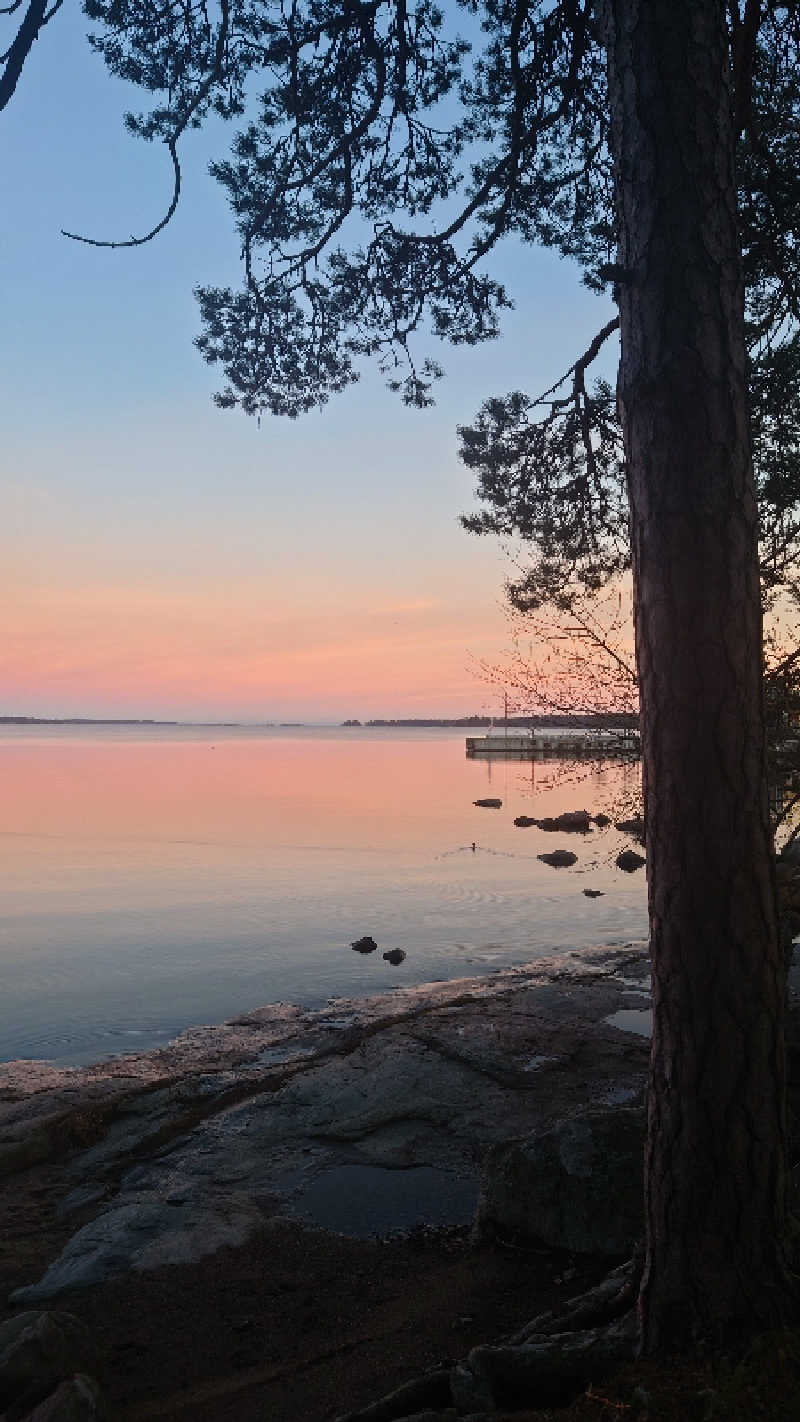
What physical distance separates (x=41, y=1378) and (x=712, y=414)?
15.0ft

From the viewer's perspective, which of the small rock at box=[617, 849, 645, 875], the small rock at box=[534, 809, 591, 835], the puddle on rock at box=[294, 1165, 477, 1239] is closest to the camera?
the puddle on rock at box=[294, 1165, 477, 1239]

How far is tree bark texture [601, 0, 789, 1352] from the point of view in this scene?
3043 millimetres

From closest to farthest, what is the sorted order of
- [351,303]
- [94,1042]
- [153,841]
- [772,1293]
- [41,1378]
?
1. [772,1293]
2. [41,1378]
3. [351,303]
4. [94,1042]
5. [153,841]

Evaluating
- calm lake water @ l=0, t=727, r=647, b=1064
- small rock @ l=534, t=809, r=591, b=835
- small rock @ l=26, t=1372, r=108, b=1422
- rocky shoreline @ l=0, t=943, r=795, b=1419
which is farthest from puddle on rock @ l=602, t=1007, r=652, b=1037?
small rock @ l=534, t=809, r=591, b=835

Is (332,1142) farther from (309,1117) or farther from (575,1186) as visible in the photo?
(575,1186)

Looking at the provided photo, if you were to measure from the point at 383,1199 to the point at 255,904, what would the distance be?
50.1 ft

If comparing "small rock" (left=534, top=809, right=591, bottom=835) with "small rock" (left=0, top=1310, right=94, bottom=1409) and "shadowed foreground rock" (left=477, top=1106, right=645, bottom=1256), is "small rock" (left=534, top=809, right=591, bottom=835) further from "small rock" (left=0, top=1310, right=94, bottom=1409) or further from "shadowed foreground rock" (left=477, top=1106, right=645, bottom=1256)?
"small rock" (left=0, top=1310, right=94, bottom=1409)

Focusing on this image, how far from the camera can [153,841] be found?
31.2 meters

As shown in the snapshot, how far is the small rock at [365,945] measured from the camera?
16.4m

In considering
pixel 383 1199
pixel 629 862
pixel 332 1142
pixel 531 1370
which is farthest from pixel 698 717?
pixel 629 862

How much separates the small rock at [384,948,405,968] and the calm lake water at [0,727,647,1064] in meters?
0.16

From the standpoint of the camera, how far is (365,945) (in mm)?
16516

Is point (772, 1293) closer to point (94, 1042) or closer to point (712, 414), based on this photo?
point (712, 414)

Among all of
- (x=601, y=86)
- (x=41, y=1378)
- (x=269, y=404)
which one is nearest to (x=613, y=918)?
(x=269, y=404)
